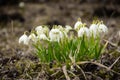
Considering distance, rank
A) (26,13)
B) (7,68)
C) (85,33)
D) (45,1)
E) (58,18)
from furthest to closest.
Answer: (45,1), (26,13), (58,18), (7,68), (85,33)

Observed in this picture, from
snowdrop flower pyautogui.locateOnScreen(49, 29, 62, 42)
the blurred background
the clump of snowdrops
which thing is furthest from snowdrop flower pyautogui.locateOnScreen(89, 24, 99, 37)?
the blurred background

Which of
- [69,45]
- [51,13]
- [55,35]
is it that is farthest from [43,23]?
[55,35]

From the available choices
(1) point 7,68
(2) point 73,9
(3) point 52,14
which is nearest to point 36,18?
(3) point 52,14

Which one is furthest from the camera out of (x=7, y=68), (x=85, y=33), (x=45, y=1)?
(x=45, y=1)

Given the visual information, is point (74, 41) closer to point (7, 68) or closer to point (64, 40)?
point (64, 40)

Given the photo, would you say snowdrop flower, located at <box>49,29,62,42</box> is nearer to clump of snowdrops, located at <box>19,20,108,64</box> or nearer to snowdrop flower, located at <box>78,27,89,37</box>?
clump of snowdrops, located at <box>19,20,108,64</box>

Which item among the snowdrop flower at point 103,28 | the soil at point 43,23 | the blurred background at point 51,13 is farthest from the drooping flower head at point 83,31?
the blurred background at point 51,13

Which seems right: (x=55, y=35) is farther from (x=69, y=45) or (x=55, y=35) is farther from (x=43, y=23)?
(x=43, y=23)
